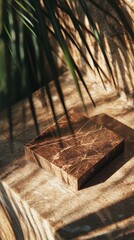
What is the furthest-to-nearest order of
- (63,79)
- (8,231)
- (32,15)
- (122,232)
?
(63,79) < (8,231) < (122,232) < (32,15)

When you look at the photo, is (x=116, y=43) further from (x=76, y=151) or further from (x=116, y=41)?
(x=76, y=151)

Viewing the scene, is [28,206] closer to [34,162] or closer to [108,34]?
[34,162]

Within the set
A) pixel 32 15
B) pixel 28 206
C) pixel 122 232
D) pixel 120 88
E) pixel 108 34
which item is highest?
pixel 32 15

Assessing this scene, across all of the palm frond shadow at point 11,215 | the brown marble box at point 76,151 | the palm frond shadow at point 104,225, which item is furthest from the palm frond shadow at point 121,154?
the palm frond shadow at point 11,215

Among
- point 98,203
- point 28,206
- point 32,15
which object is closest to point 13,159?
point 28,206

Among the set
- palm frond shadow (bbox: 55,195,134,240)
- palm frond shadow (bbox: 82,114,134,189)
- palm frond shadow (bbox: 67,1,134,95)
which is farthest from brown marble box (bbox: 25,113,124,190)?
palm frond shadow (bbox: 67,1,134,95)

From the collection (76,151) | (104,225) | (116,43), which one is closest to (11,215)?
(76,151)

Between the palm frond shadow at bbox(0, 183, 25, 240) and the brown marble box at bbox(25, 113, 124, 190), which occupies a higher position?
the brown marble box at bbox(25, 113, 124, 190)

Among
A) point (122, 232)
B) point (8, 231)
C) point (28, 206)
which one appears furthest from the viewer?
point (8, 231)

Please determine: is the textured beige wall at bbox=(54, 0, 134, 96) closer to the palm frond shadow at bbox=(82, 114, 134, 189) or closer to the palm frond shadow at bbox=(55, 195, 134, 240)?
the palm frond shadow at bbox=(82, 114, 134, 189)
